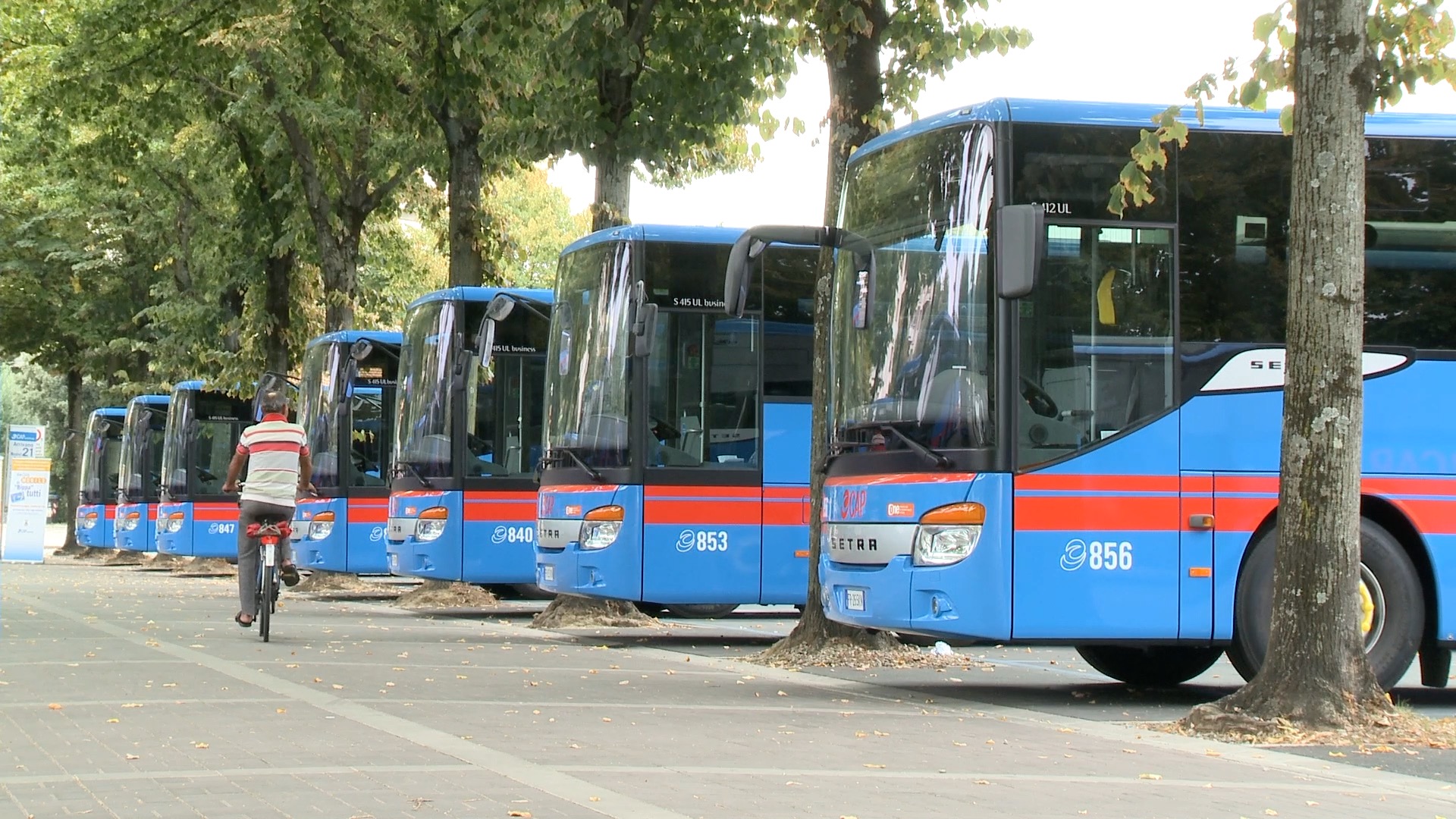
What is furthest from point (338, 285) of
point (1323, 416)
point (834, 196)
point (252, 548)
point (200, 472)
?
point (1323, 416)

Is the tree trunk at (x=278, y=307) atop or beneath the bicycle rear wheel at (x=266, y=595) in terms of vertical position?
atop

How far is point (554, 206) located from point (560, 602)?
48547 millimetres

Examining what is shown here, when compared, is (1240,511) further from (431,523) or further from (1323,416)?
(431,523)

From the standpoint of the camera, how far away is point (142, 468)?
39.3 metres

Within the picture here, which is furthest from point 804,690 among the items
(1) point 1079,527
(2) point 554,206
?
(2) point 554,206

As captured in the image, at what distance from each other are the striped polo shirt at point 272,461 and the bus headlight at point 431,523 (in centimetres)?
431

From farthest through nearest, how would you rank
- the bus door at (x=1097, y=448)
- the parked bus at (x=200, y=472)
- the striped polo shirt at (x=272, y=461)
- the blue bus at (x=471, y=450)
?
the parked bus at (x=200, y=472), the blue bus at (x=471, y=450), the striped polo shirt at (x=272, y=461), the bus door at (x=1097, y=448)

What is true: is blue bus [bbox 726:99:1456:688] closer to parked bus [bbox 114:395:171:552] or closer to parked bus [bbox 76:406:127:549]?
parked bus [bbox 114:395:171:552]

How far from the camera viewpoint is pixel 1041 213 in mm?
11250

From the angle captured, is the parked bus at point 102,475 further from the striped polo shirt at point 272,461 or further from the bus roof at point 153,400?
the striped polo shirt at point 272,461

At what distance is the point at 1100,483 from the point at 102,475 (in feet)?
124

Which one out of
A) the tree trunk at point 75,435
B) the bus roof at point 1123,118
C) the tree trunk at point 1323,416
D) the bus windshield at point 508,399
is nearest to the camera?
the tree trunk at point 1323,416

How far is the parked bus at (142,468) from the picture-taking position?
38.8m

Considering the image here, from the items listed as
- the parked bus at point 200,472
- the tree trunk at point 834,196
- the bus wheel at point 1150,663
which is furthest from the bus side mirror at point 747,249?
the parked bus at point 200,472
